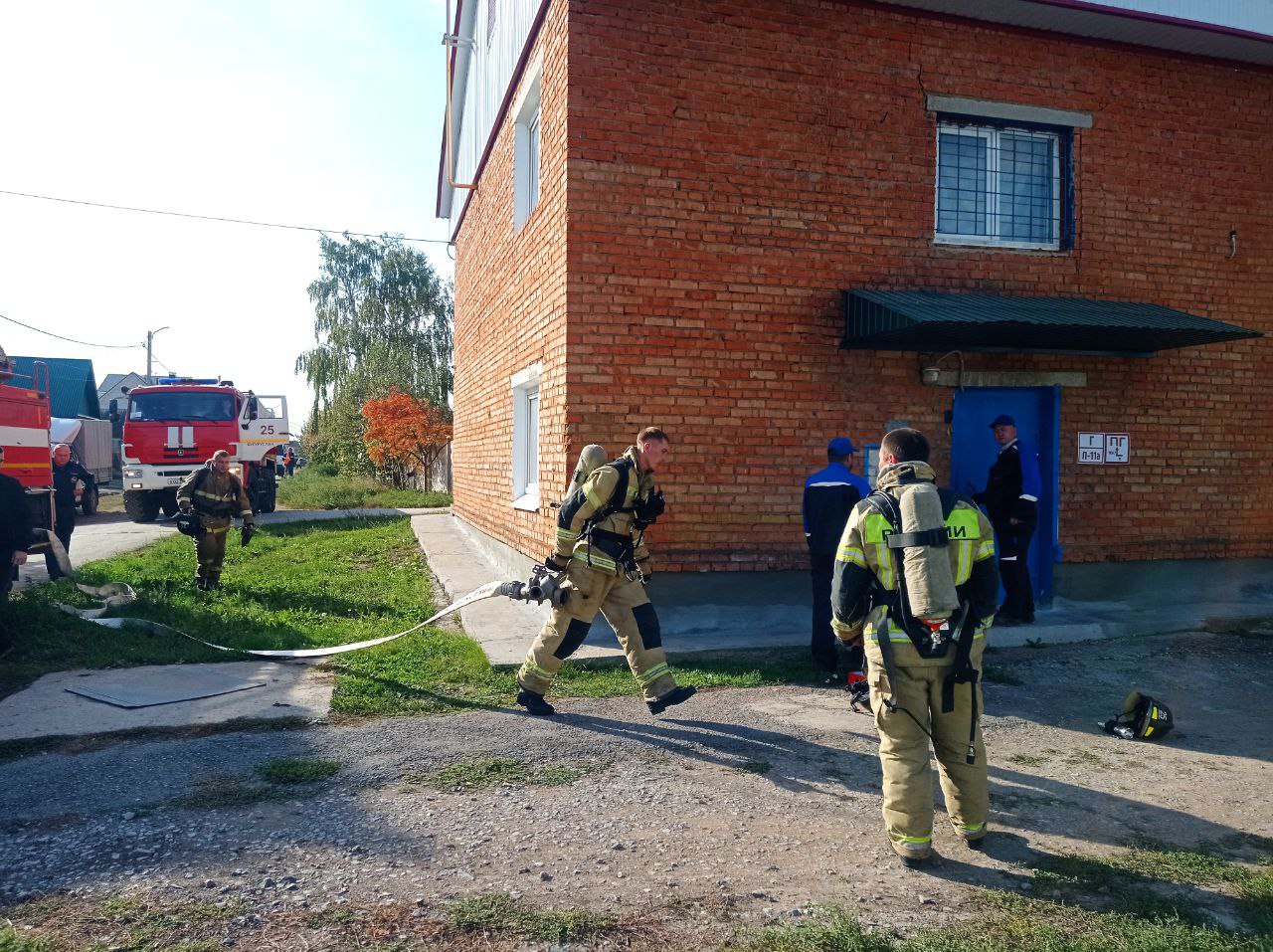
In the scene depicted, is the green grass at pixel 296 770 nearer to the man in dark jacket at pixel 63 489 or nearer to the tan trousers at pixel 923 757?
the tan trousers at pixel 923 757

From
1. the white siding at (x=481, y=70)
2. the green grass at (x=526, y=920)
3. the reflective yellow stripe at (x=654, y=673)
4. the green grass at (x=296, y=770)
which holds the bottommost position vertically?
the green grass at (x=526, y=920)

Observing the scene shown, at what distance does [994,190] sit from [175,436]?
16.5 meters

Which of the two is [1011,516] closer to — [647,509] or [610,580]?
[647,509]

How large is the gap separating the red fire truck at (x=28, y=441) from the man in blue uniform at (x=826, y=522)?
27.2 ft

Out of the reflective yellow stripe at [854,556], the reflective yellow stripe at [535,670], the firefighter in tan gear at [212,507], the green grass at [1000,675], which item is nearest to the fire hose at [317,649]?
the reflective yellow stripe at [535,670]

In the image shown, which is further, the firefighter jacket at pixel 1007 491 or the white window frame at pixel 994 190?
the white window frame at pixel 994 190

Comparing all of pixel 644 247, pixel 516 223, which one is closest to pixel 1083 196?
pixel 644 247

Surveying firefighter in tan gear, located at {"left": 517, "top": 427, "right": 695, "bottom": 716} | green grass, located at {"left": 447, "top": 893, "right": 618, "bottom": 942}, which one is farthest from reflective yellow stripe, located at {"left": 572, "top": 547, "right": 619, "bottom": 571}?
green grass, located at {"left": 447, "top": 893, "right": 618, "bottom": 942}

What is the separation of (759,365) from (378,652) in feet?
12.9

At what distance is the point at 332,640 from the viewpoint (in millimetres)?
7754

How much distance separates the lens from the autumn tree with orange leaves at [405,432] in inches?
1165

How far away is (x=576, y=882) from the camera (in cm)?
350

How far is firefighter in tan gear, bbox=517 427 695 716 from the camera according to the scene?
5.65m

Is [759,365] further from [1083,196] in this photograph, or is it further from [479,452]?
[479,452]
